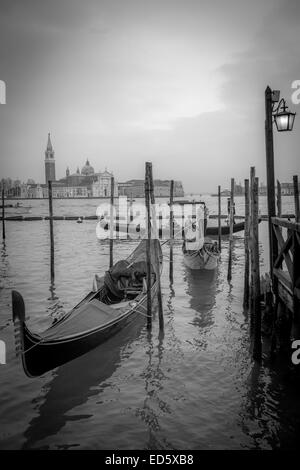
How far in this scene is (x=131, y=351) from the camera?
20.9ft

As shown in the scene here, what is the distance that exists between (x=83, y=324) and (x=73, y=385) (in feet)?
3.03

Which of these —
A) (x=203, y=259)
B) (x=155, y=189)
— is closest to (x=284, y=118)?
(x=203, y=259)

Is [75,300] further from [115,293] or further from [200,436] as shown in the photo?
[200,436]

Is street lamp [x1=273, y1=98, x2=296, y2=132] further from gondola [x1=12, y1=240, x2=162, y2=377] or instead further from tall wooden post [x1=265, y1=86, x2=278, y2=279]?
gondola [x1=12, y1=240, x2=162, y2=377]

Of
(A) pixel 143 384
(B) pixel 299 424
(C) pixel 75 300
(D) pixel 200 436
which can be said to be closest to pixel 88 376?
(A) pixel 143 384

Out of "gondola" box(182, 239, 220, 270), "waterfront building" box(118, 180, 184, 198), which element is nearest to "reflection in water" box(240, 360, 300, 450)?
"gondola" box(182, 239, 220, 270)

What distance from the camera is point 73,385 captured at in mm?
5172

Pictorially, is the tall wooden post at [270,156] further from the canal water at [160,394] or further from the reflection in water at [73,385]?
the reflection in water at [73,385]

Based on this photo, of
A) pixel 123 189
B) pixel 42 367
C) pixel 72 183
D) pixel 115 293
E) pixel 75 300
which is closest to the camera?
pixel 42 367

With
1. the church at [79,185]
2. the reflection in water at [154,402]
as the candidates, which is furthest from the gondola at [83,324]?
the church at [79,185]

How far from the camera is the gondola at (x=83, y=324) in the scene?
14.8 ft

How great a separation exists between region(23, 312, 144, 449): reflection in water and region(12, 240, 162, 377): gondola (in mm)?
321

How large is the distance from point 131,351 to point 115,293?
2.01 m

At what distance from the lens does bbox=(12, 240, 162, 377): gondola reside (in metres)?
4.50
